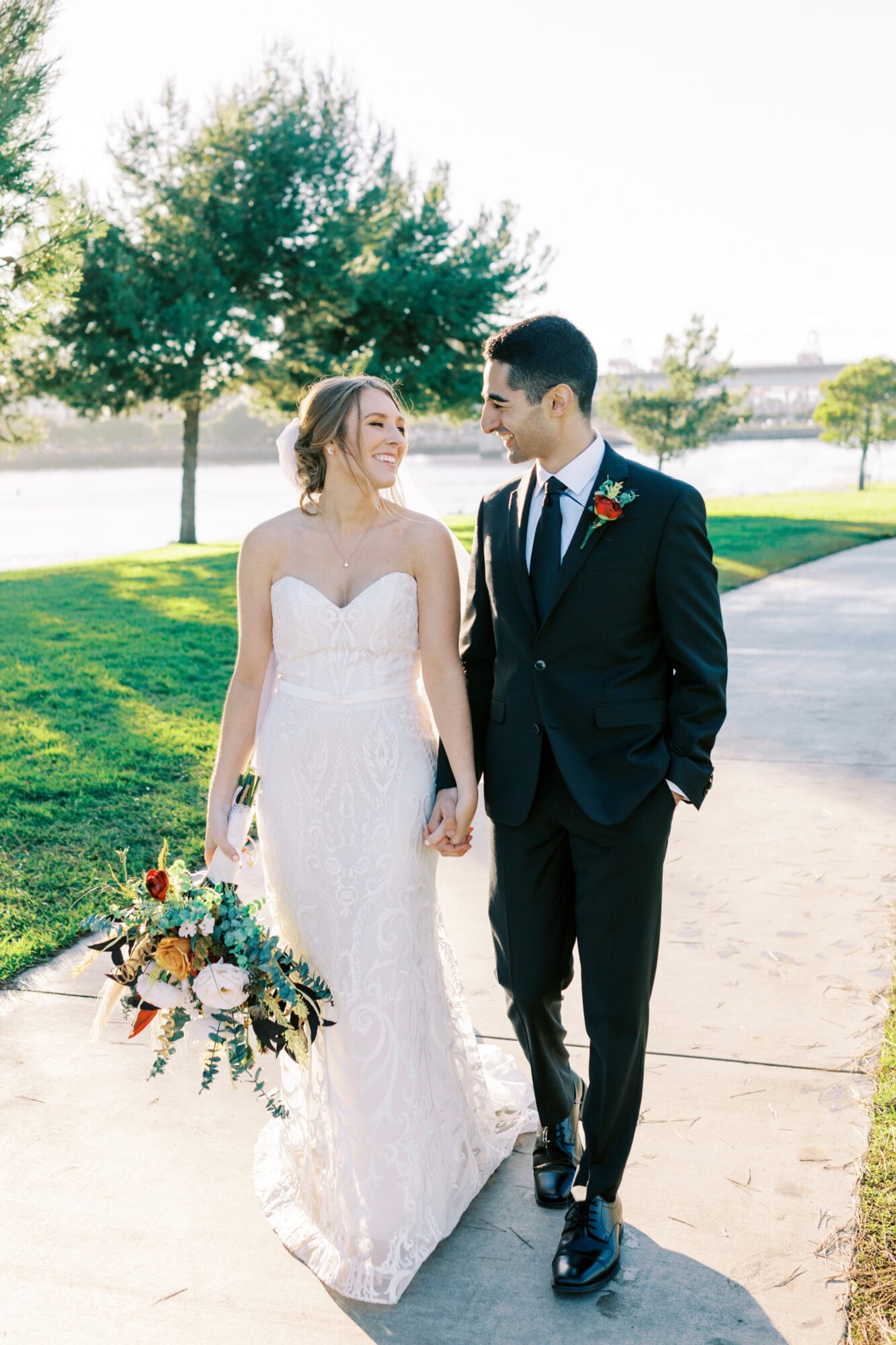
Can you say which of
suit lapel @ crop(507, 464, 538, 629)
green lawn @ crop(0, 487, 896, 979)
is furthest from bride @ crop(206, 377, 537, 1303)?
green lawn @ crop(0, 487, 896, 979)

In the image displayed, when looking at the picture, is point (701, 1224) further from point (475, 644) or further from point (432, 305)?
point (432, 305)

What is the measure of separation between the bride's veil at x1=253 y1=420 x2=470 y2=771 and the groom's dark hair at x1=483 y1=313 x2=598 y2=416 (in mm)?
486

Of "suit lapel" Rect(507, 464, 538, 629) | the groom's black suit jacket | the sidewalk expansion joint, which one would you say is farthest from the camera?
the sidewalk expansion joint

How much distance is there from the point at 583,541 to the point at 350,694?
2.34ft

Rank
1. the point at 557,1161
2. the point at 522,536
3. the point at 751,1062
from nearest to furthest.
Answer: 1. the point at 522,536
2. the point at 557,1161
3. the point at 751,1062

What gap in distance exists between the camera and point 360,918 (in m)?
2.99

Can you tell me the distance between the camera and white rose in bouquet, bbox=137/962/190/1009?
8.89ft

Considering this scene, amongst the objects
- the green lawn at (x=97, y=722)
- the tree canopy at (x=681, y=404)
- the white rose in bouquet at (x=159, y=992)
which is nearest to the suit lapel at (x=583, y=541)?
the white rose in bouquet at (x=159, y=992)

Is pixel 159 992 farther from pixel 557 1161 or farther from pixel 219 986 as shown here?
pixel 557 1161

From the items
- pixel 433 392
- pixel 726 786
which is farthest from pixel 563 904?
pixel 433 392

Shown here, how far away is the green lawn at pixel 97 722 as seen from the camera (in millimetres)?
5445

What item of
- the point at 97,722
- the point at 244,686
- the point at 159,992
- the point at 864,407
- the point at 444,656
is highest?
the point at 864,407

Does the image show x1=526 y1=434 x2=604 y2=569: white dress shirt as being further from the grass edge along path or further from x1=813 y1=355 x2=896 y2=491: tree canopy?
x1=813 y1=355 x2=896 y2=491: tree canopy

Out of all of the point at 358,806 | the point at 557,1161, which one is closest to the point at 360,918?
the point at 358,806
